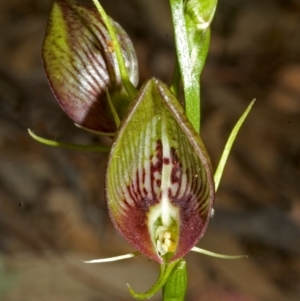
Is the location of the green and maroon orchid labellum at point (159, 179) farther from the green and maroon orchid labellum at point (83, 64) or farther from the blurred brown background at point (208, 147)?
the blurred brown background at point (208, 147)

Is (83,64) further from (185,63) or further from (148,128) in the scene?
(148,128)

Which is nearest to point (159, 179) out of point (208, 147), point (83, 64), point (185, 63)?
point (185, 63)

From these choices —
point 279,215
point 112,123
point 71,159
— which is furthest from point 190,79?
point 71,159

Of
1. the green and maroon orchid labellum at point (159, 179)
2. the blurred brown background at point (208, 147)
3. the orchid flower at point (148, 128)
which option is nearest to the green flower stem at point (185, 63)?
the orchid flower at point (148, 128)

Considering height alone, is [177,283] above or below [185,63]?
below

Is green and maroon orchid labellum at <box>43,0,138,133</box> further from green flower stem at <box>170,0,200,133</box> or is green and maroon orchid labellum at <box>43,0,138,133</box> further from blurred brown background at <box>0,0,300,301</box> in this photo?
blurred brown background at <box>0,0,300,301</box>

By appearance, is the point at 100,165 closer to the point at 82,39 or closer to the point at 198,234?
the point at 82,39
